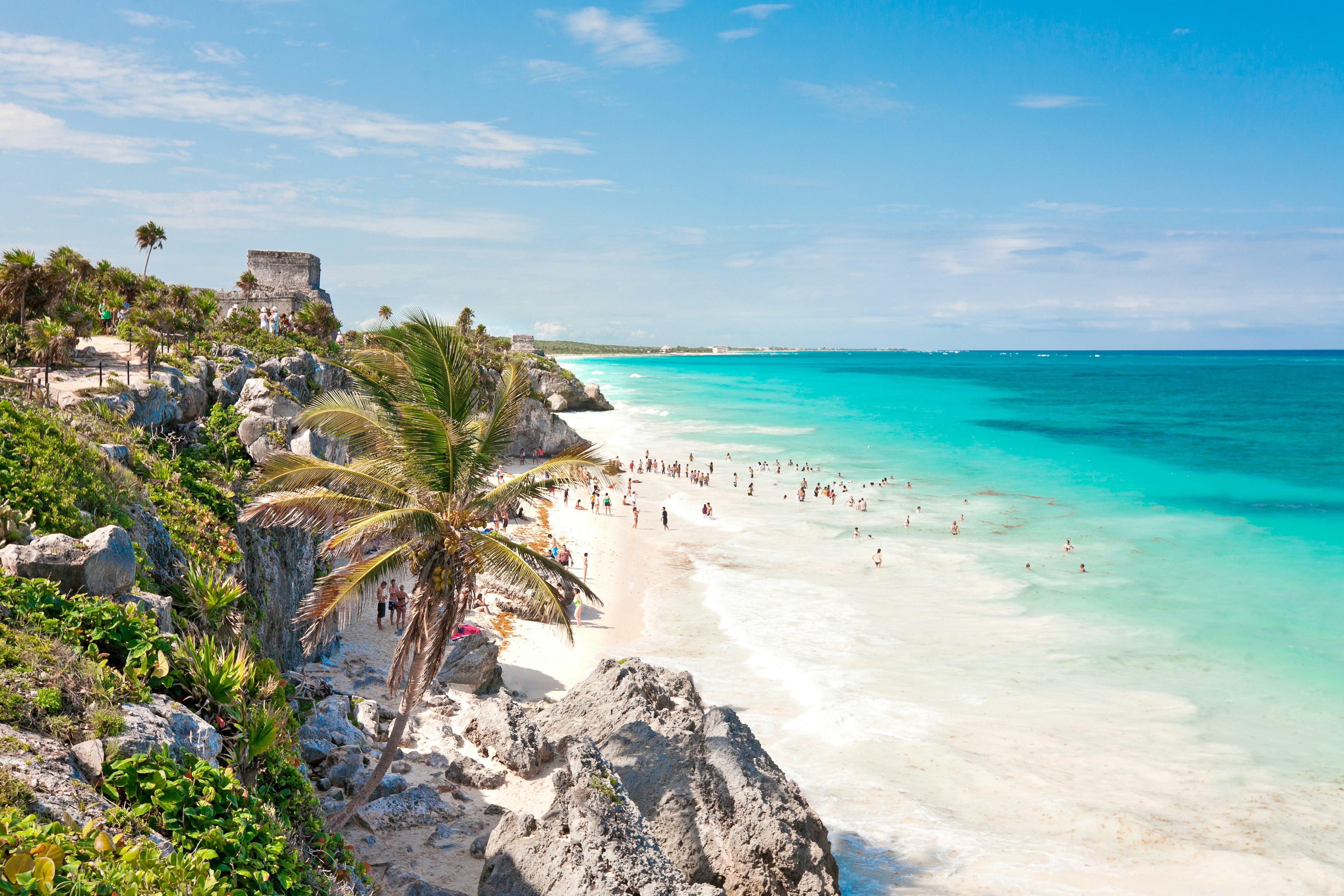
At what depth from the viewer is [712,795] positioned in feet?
39.0

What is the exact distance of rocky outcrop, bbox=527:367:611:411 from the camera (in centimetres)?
8000

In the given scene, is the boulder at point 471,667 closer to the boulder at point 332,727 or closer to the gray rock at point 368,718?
the gray rock at point 368,718

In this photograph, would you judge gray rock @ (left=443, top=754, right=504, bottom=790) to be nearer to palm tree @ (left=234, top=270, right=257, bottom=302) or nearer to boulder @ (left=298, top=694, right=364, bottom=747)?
boulder @ (left=298, top=694, right=364, bottom=747)

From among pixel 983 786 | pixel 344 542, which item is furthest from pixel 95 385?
pixel 983 786

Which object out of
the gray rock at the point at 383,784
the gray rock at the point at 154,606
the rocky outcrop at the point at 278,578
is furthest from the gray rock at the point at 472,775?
the gray rock at the point at 154,606

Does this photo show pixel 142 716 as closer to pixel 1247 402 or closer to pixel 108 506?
pixel 108 506

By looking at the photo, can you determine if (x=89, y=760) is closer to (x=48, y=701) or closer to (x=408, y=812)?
(x=48, y=701)

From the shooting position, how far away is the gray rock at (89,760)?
6.23m

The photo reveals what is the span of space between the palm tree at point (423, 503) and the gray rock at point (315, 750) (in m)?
1.33

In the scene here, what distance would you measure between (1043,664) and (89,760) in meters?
23.7

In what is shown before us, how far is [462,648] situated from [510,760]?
4.18 m

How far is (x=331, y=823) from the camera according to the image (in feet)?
32.9

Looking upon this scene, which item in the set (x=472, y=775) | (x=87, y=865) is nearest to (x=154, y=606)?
(x=87, y=865)

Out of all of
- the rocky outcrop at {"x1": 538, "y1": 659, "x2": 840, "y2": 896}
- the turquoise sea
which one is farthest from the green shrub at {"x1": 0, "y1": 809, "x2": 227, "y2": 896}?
the turquoise sea
